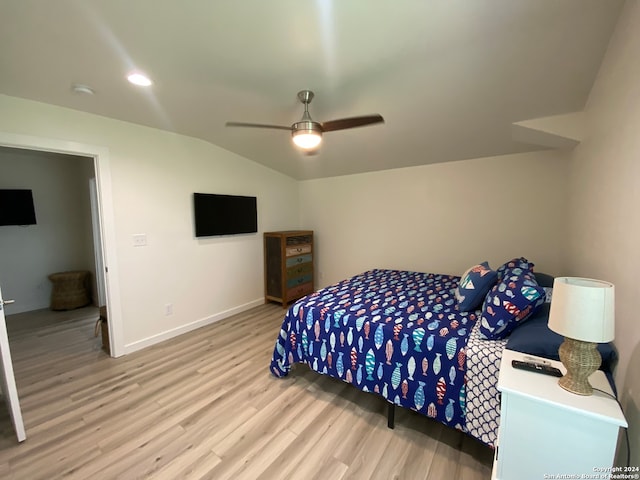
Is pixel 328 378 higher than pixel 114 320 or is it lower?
lower

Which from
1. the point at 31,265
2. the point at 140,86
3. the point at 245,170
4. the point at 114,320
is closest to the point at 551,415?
the point at 140,86

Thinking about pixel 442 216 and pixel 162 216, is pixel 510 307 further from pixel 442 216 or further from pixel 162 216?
pixel 162 216

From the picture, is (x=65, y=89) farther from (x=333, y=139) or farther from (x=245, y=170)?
(x=333, y=139)

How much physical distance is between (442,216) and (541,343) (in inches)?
94.1

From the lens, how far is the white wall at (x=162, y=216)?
259 centimetres

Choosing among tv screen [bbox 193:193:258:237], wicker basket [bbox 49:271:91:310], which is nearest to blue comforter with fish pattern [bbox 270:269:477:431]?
tv screen [bbox 193:193:258:237]

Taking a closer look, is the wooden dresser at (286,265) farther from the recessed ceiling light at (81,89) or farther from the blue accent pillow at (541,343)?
the blue accent pillow at (541,343)

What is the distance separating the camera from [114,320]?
9.30ft

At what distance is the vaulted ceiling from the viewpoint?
1.44 meters

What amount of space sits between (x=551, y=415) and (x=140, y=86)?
3.20m

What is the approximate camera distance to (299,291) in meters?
4.50

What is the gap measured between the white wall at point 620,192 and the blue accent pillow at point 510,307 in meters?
0.34

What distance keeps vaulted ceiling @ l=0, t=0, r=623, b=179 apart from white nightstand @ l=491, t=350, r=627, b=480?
1799 millimetres

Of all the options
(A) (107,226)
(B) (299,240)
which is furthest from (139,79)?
(B) (299,240)
